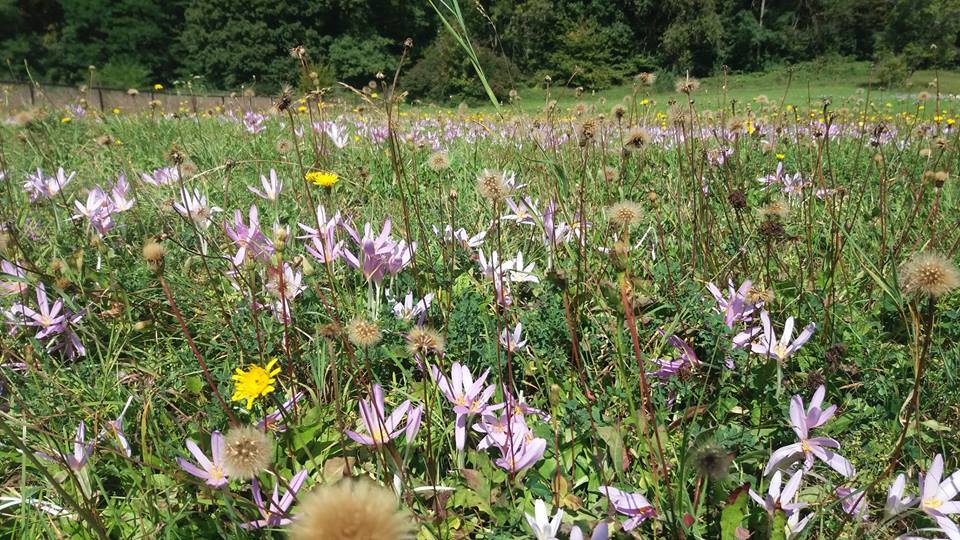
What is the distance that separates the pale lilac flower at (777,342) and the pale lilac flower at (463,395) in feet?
1.86

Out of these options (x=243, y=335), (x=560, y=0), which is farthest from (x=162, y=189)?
(x=560, y=0)

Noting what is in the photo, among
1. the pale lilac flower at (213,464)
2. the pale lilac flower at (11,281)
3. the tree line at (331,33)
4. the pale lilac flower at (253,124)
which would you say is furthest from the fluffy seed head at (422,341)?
the tree line at (331,33)

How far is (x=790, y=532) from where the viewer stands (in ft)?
2.90

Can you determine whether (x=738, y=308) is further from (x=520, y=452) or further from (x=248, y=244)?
(x=248, y=244)

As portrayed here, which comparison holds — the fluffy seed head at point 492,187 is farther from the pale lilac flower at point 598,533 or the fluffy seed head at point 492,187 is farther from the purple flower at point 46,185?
the purple flower at point 46,185

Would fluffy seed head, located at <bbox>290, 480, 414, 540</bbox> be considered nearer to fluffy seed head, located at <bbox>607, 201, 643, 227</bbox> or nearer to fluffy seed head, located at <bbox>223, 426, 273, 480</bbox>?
fluffy seed head, located at <bbox>223, 426, 273, 480</bbox>

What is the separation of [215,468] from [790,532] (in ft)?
3.05

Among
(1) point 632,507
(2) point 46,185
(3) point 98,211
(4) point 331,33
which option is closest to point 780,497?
(1) point 632,507

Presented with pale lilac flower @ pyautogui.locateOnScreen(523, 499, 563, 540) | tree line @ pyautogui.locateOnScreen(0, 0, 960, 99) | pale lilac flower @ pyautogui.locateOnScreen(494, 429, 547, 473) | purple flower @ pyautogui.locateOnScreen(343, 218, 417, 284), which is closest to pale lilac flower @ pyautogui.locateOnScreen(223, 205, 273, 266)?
purple flower @ pyautogui.locateOnScreen(343, 218, 417, 284)

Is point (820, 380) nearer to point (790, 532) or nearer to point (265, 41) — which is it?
point (790, 532)

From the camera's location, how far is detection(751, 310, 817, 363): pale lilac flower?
1119 millimetres

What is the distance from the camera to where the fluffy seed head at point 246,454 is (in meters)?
0.72

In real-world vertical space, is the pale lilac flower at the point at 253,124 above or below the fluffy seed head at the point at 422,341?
above

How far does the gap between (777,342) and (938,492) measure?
373 millimetres
